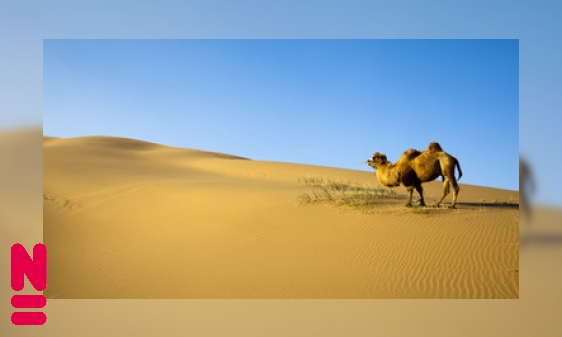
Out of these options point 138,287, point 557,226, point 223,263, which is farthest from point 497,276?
point 138,287

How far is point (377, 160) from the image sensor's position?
14242 mm

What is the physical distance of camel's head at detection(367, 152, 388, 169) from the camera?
14195 mm

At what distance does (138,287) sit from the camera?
1025cm

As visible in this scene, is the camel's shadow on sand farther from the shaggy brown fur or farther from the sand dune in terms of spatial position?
the shaggy brown fur

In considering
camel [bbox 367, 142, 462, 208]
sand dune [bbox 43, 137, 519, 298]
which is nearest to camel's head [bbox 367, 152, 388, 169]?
camel [bbox 367, 142, 462, 208]

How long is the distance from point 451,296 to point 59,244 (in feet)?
29.6

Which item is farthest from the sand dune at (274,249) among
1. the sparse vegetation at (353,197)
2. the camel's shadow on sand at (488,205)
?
the sparse vegetation at (353,197)

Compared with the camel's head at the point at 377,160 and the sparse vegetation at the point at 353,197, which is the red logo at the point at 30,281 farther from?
the camel's head at the point at 377,160

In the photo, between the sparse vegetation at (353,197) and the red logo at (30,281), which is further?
the sparse vegetation at (353,197)

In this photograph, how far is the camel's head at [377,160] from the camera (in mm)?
14195

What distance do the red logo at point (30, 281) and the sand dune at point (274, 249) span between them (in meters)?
0.42

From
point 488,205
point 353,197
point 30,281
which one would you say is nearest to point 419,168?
point 353,197

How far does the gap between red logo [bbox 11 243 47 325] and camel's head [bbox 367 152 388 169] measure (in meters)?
8.60

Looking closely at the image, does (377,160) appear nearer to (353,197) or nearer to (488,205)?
(353,197)
